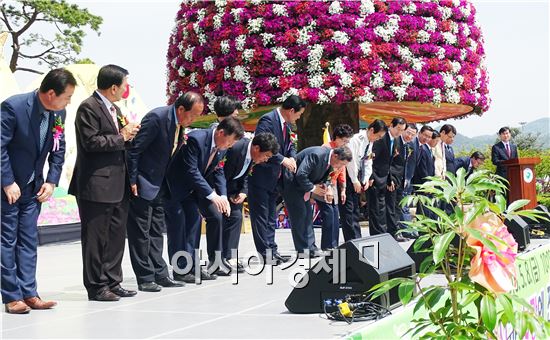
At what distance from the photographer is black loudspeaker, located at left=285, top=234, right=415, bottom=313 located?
4008mm

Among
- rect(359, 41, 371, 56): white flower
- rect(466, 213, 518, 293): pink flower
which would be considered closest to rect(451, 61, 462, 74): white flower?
rect(359, 41, 371, 56): white flower

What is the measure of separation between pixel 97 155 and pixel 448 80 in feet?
32.5

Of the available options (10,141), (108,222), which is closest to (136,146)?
(108,222)

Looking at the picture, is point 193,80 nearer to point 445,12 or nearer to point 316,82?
point 316,82

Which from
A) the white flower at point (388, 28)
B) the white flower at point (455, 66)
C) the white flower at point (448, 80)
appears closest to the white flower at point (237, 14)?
the white flower at point (388, 28)

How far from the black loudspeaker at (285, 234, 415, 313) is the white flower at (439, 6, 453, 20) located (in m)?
10.2

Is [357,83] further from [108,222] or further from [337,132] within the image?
[108,222]

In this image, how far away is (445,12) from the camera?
45.2ft

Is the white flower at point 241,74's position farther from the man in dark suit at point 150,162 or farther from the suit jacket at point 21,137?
the suit jacket at point 21,137

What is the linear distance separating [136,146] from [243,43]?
333 inches

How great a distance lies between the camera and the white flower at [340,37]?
1284 cm

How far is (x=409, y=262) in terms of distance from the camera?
4.50 metres

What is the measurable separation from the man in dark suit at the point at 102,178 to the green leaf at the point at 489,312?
2785 mm

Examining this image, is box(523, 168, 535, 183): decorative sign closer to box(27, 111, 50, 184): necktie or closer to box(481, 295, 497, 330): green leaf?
box(27, 111, 50, 184): necktie
